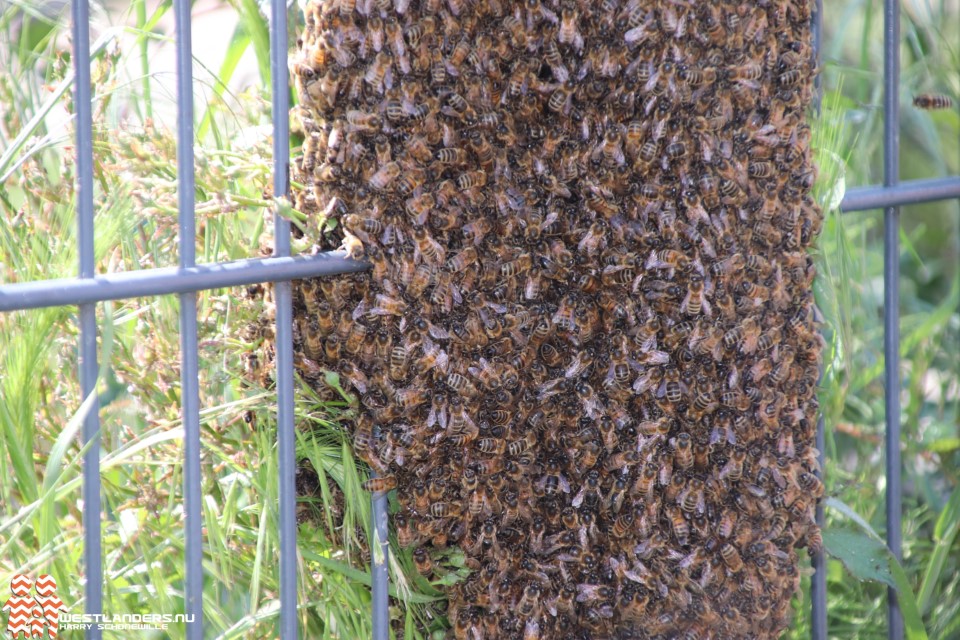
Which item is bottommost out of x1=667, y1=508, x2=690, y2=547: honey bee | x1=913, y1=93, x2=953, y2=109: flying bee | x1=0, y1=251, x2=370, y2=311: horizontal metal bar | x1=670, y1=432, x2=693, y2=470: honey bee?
x1=667, y1=508, x2=690, y2=547: honey bee

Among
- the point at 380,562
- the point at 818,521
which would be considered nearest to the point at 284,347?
the point at 380,562

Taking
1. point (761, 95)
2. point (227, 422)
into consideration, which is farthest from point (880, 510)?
point (227, 422)

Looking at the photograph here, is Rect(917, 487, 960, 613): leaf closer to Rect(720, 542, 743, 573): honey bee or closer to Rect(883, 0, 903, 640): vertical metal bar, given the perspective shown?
Rect(883, 0, 903, 640): vertical metal bar

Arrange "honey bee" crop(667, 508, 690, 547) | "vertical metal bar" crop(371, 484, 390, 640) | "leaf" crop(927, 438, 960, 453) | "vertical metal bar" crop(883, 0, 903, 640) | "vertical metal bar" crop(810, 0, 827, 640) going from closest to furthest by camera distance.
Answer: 1. "vertical metal bar" crop(371, 484, 390, 640)
2. "honey bee" crop(667, 508, 690, 547)
3. "vertical metal bar" crop(810, 0, 827, 640)
4. "vertical metal bar" crop(883, 0, 903, 640)
5. "leaf" crop(927, 438, 960, 453)

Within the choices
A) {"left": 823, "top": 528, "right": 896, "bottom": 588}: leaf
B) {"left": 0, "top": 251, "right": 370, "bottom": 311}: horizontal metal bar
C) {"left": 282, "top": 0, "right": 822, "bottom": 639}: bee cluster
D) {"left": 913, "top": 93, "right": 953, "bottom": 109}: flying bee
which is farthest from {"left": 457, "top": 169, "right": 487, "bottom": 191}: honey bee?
{"left": 913, "top": 93, "right": 953, "bottom": 109}: flying bee

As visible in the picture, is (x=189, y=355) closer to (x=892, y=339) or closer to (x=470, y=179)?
(x=470, y=179)

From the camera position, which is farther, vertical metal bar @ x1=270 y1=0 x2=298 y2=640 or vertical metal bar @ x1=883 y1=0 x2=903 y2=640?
vertical metal bar @ x1=883 y1=0 x2=903 y2=640
